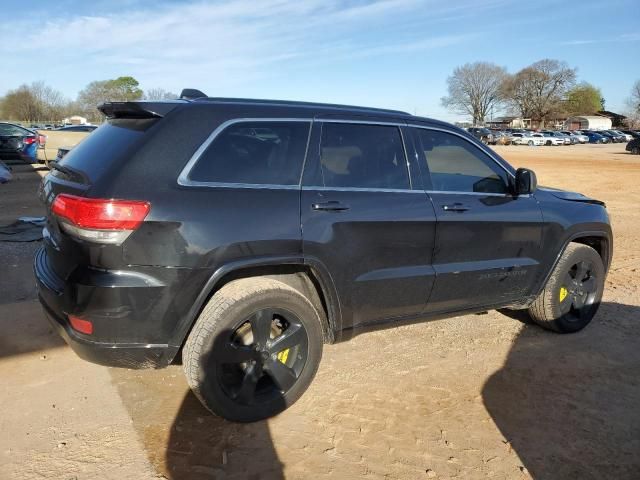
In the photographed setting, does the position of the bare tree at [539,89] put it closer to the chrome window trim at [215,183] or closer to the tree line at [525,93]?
the tree line at [525,93]

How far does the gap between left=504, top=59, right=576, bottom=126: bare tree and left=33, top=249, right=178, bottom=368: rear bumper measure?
104 metres

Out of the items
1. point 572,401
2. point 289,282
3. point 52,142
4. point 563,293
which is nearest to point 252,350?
point 289,282

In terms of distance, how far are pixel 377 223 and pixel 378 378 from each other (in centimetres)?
112

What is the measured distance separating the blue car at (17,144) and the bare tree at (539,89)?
95650mm

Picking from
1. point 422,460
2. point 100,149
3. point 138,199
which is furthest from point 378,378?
point 100,149

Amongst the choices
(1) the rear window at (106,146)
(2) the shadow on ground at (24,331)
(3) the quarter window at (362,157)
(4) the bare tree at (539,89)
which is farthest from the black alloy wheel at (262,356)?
(4) the bare tree at (539,89)

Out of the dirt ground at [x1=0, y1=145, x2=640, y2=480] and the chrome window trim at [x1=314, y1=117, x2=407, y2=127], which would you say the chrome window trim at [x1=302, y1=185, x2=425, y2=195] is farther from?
the dirt ground at [x1=0, y1=145, x2=640, y2=480]

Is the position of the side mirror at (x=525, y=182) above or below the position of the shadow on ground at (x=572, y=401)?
above

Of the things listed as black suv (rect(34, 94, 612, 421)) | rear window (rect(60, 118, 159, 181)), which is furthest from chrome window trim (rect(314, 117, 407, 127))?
rear window (rect(60, 118, 159, 181))

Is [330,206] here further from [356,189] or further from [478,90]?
[478,90]

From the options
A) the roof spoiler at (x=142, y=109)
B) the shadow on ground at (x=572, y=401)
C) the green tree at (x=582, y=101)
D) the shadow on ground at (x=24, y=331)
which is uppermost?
the green tree at (x=582, y=101)

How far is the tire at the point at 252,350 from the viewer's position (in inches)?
112

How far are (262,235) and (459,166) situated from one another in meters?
1.88

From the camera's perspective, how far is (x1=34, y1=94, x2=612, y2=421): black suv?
105 inches
